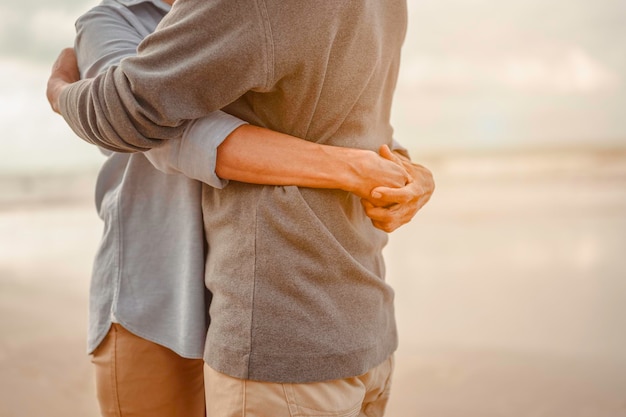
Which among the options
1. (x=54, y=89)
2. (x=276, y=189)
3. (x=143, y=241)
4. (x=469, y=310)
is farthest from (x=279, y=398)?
(x=469, y=310)

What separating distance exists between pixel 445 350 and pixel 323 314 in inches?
86.3

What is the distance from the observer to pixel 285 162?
866mm

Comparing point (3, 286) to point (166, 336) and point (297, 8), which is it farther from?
point (297, 8)

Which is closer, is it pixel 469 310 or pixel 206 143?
pixel 206 143

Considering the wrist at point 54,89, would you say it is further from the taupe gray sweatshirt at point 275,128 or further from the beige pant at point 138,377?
the beige pant at point 138,377

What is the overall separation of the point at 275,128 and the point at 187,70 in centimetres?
17

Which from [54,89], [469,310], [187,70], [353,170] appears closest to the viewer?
[187,70]

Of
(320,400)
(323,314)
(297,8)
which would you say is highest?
(297,8)

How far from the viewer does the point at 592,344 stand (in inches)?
115

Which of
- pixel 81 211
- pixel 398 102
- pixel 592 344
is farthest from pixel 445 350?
pixel 398 102

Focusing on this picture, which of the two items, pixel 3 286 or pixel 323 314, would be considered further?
pixel 3 286

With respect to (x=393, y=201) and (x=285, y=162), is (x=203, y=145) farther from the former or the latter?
(x=393, y=201)

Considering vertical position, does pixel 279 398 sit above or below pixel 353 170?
below

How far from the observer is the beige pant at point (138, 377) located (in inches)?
42.6
